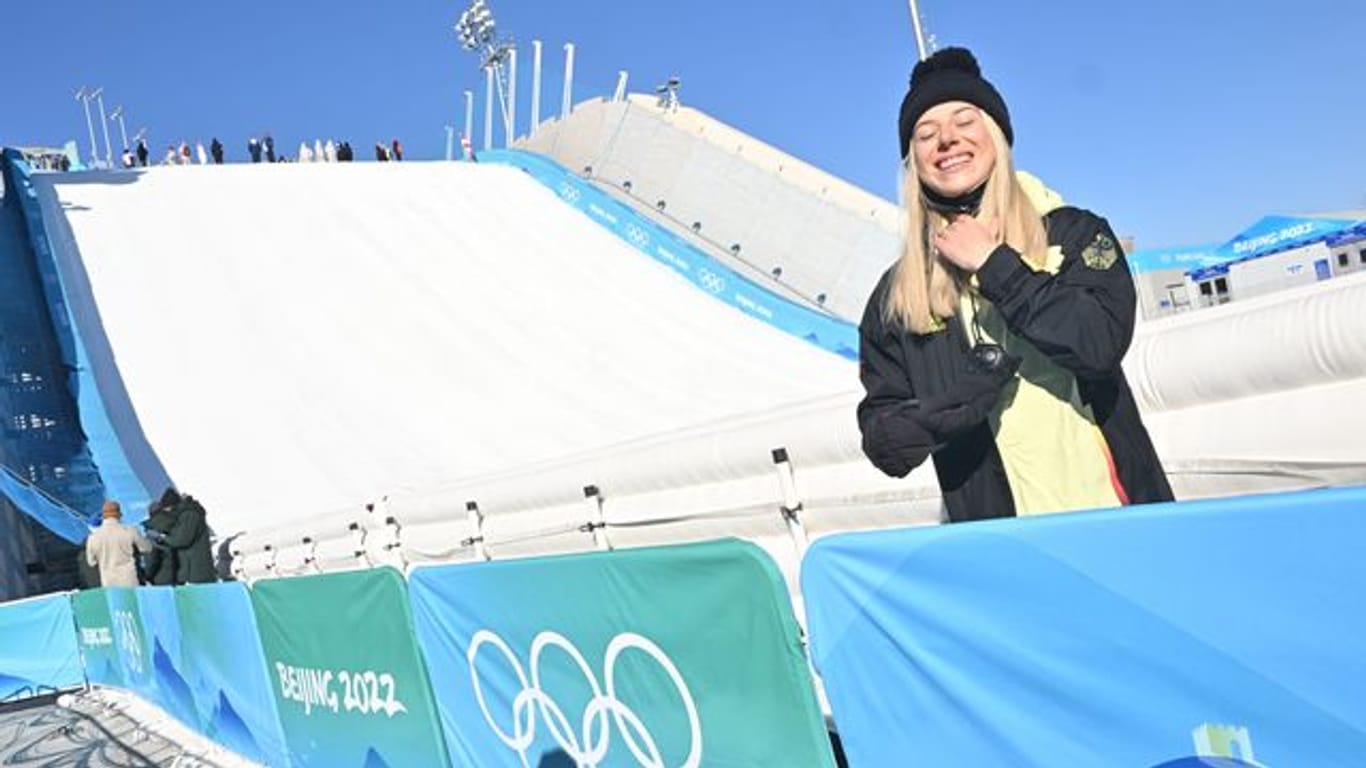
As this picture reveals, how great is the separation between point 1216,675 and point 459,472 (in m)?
10.1

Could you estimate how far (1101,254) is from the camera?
1.70 meters

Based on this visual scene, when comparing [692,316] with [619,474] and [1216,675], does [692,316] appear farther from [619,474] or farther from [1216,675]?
[1216,675]

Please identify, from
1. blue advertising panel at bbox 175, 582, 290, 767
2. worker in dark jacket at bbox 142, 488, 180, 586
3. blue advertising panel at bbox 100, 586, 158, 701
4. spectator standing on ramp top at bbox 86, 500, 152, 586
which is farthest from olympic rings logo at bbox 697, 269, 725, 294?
blue advertising panel at bbox 175, 582, 290, 767

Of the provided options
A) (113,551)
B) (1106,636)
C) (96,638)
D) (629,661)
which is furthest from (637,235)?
(1106,636)

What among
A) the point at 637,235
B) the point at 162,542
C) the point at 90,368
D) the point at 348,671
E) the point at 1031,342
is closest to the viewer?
the point at 1031,342

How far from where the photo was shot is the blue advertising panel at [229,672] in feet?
16.1

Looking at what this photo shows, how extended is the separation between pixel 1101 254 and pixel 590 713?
154 cm

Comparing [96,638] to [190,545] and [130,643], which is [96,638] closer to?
[190,545]

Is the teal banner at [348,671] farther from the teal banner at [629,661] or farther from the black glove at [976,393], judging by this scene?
the black glove at [976,393]

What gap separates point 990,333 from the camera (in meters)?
1.83

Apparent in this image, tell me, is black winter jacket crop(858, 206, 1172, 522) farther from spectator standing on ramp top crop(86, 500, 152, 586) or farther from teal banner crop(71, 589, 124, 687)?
spectator standing on ramp top crop(86, 500, 152, 586)

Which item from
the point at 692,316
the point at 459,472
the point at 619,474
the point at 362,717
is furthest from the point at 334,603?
the point at 692,316

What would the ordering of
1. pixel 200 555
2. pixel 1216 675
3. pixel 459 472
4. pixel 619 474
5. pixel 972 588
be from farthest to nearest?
pixel 459 472
pixel 200 555
pixel 619 474
pixel 972 588
pixel 1216 675

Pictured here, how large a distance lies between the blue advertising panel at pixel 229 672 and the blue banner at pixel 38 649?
360 centimetres
